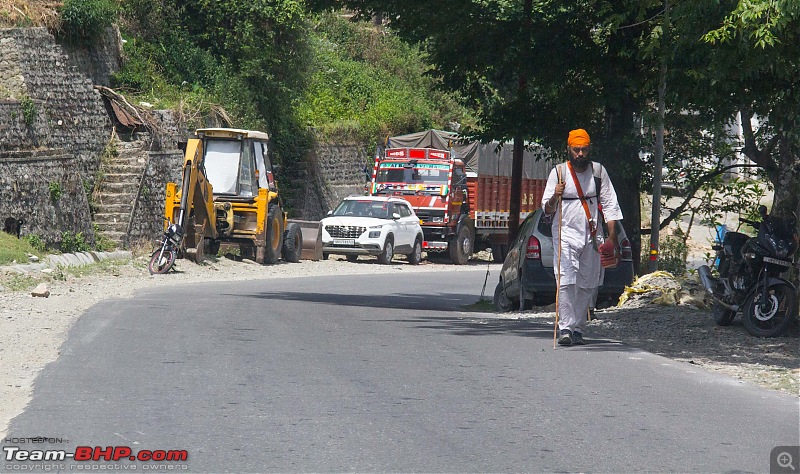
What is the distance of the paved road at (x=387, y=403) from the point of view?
6.15m

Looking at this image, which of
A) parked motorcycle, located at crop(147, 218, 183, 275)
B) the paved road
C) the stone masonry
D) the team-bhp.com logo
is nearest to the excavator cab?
the stone masonry

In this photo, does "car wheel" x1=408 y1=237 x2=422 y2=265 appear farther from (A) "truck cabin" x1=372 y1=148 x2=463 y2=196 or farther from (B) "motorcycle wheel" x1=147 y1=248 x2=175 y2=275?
(B) "motorcycle wheel" x1=147 y1=248 x2=175 y2=275

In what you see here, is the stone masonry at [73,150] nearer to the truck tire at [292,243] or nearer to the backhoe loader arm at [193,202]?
the backhoe loader arm at [193,202]

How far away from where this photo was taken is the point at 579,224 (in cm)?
1079

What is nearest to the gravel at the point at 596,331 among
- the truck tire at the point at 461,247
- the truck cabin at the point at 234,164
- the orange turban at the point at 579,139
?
the orange turban at the point at 579,139

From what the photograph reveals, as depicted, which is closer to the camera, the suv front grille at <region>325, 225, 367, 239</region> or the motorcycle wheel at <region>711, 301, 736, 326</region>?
the motorcycle wheel at <region>711, 301, 736, 326</region>

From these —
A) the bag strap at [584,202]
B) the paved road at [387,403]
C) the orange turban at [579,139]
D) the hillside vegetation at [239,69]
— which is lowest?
the paved road at [387,403]

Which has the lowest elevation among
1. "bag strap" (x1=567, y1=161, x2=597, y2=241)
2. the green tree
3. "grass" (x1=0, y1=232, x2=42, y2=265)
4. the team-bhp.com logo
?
the team-bhp.com logo

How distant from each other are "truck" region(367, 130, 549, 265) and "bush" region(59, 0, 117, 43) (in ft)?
34.2

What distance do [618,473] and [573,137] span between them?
5444 millimetres

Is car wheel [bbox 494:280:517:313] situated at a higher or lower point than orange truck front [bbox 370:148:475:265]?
lower

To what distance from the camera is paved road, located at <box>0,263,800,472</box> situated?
20.2ft

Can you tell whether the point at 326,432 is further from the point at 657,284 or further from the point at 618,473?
the point at 657,284

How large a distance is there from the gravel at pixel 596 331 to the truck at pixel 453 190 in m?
13.9
